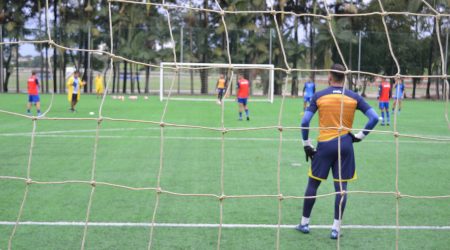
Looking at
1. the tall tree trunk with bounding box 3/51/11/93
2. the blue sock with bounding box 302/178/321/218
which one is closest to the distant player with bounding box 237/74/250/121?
the blue sock with bounding box 302/178/321/218

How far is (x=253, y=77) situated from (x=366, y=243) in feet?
97.3

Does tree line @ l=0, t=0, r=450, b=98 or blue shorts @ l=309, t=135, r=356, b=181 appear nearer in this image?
blue shorts @ l=309, t=135, r=356, b=181

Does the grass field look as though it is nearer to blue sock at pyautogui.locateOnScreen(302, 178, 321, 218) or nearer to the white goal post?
blue sock at pyautogui.locateOnScreen(302, 178, 321, 218)

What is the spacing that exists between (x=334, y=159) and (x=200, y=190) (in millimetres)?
2646

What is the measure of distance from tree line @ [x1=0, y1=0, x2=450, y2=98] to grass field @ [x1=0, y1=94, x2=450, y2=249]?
2218cm

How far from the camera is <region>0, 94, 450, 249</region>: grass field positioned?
5.33m

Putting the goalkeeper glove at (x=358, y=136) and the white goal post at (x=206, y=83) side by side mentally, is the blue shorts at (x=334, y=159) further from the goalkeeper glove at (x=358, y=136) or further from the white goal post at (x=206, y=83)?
the white goal post at (x=206, y=83)

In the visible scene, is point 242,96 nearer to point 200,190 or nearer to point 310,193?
point 200,190

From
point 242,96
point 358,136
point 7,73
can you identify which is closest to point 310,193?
point 358,136

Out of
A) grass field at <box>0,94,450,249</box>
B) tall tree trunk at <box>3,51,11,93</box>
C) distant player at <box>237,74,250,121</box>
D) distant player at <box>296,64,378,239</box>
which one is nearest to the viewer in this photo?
distant player at <box>296,64,378,239</box>

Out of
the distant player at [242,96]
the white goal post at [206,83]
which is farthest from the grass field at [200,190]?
the white goal post at [206,83]

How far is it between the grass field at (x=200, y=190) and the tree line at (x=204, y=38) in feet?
72.8

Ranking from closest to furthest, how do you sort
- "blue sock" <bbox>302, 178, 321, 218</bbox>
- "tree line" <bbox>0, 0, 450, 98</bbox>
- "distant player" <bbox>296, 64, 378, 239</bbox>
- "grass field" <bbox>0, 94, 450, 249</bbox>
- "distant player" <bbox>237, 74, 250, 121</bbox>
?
1. "distant player" <bbox>296, 64, 378, 239</bbox>
2. "grass field" <bbox>0, 94, 450, 249</bbox>
3. "blue sock" <bbox>302, 178, 321, 218</bbox>
4. "distant player" <bbox>237, 74, 250, 121</bbox>
5. "tree line" <bbox>0, 0, 450, 98</bbox>

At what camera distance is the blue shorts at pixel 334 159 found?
17.3 ft
